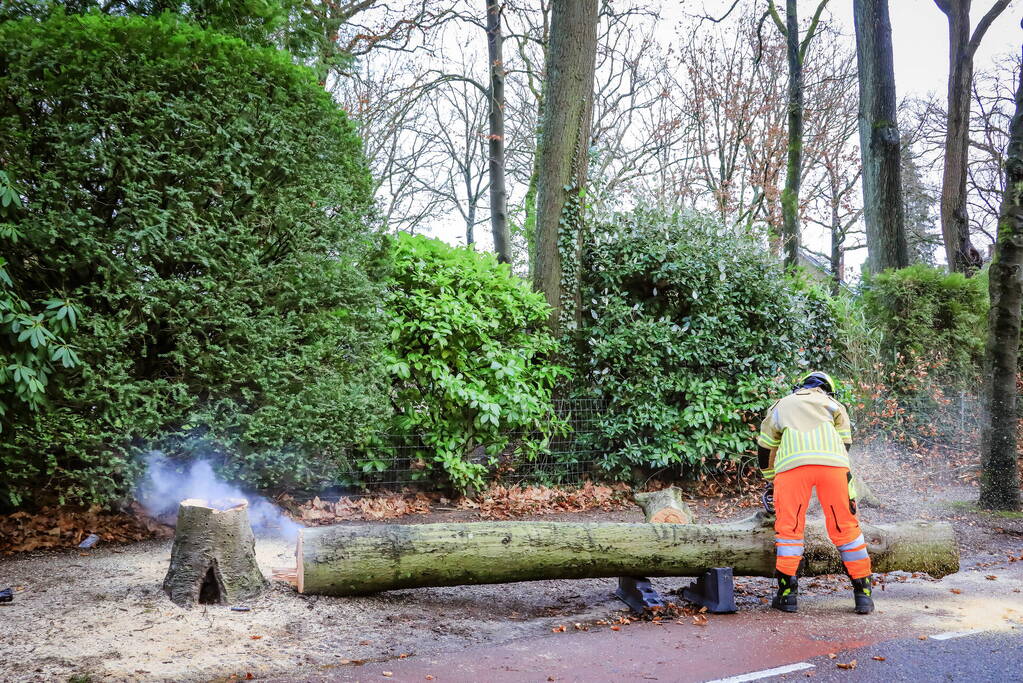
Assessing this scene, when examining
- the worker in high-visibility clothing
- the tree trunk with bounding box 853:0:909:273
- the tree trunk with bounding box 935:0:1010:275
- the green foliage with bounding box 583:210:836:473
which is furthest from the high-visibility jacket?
the tree trunk with bounding box 935:0:1010:275

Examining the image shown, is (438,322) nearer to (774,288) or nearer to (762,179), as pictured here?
(774,288)

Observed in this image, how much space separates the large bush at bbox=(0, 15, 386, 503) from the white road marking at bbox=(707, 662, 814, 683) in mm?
A: 4216

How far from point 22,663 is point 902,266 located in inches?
579

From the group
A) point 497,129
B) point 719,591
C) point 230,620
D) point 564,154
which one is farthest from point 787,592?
point 497,129

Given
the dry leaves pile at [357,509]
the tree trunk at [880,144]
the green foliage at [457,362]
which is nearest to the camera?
the dry leaves pile at [357,509]

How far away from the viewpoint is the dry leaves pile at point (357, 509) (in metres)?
7.35

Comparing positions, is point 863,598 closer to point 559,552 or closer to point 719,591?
A: point 719,591

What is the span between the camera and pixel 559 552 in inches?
199

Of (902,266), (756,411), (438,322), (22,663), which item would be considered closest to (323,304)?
(438,322)

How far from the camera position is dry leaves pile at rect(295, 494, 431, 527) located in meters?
7.35

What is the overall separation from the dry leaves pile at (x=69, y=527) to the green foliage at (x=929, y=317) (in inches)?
425

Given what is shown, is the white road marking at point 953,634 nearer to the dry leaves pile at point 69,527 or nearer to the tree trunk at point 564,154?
the tree trunk at point 564,154

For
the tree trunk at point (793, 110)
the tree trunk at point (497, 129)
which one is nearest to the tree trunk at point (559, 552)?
the tree trunk at point (497, 129)

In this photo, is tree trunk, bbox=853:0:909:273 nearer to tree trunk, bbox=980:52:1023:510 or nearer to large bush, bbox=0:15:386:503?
tree trunk, bbox=980:52:1023:510
